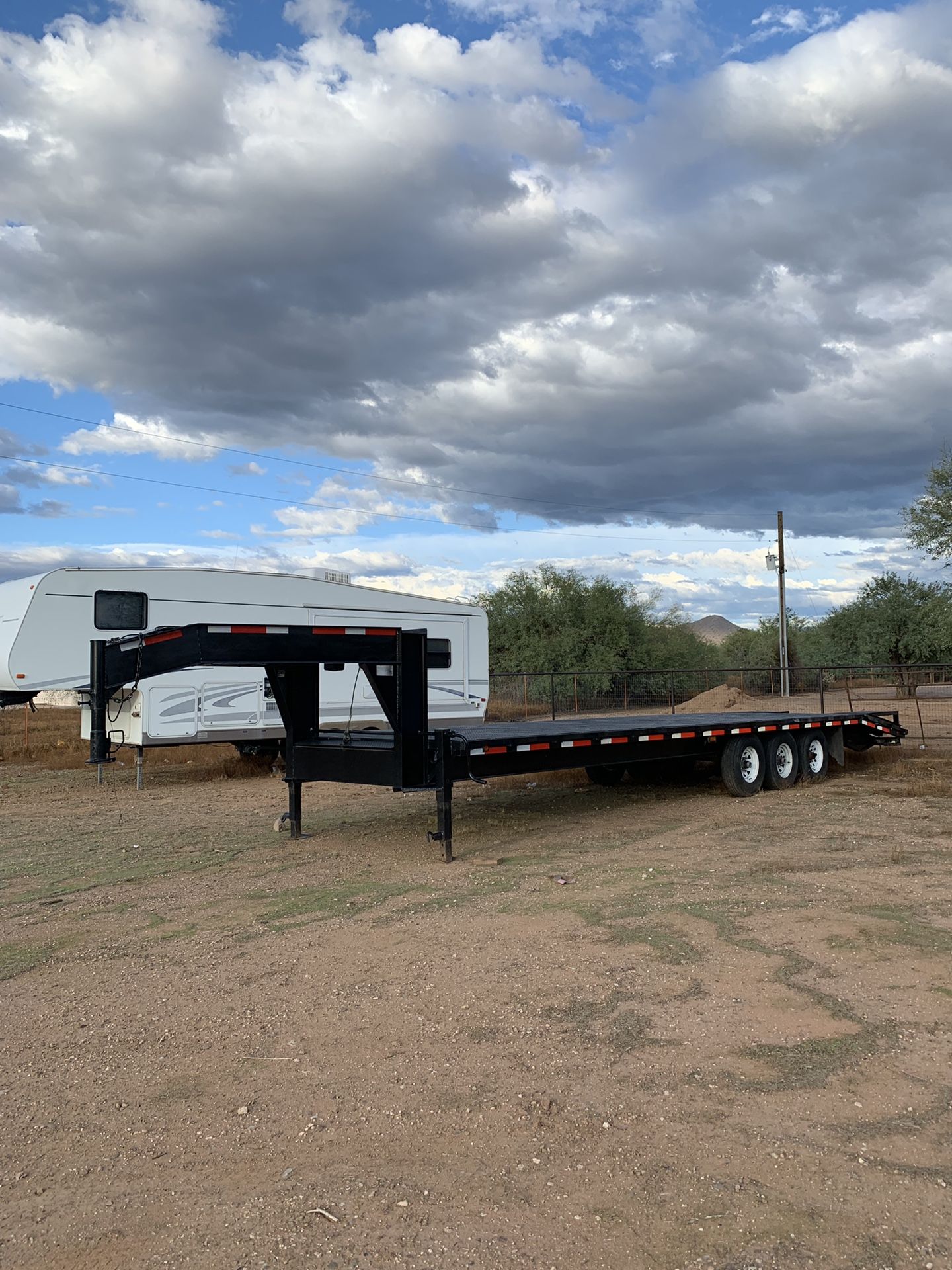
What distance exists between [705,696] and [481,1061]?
2526 cm

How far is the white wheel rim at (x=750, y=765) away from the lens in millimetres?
12344

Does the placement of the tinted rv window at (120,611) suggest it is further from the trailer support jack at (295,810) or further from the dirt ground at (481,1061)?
the dirt ground at (481,1061)

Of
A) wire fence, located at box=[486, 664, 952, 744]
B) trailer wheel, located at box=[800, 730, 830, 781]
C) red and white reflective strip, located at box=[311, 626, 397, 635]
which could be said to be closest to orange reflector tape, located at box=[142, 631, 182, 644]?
red and white reflective strip, located at box=[311, 626, 397, 635]

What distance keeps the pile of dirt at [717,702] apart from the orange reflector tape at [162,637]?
69.4 feet

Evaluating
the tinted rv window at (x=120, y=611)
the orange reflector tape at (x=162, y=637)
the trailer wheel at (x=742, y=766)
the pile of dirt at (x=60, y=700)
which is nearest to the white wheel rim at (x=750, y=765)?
the trailer wheel at (x=742, y=766)

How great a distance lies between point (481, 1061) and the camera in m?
4.33

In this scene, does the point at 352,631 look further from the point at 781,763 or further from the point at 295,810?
the point at 781,763

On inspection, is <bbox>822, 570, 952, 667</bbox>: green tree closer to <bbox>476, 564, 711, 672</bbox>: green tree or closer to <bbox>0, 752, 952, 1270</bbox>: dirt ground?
<bbox>476, 564, 711, 672</bbox>: green tree

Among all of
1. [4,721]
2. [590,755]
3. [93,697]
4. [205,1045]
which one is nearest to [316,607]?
[590,755]

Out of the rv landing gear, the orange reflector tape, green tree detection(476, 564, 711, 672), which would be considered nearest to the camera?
→ the orange reflector tape

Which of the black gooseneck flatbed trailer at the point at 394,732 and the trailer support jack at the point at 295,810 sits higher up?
the black gooseneck flatbed trailer at the point at 394,732

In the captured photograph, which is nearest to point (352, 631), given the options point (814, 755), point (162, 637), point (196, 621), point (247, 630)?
point (247, 630)

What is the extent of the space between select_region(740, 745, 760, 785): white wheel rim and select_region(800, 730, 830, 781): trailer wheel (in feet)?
3.84

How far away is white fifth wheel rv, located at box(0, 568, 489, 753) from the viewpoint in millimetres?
13219
